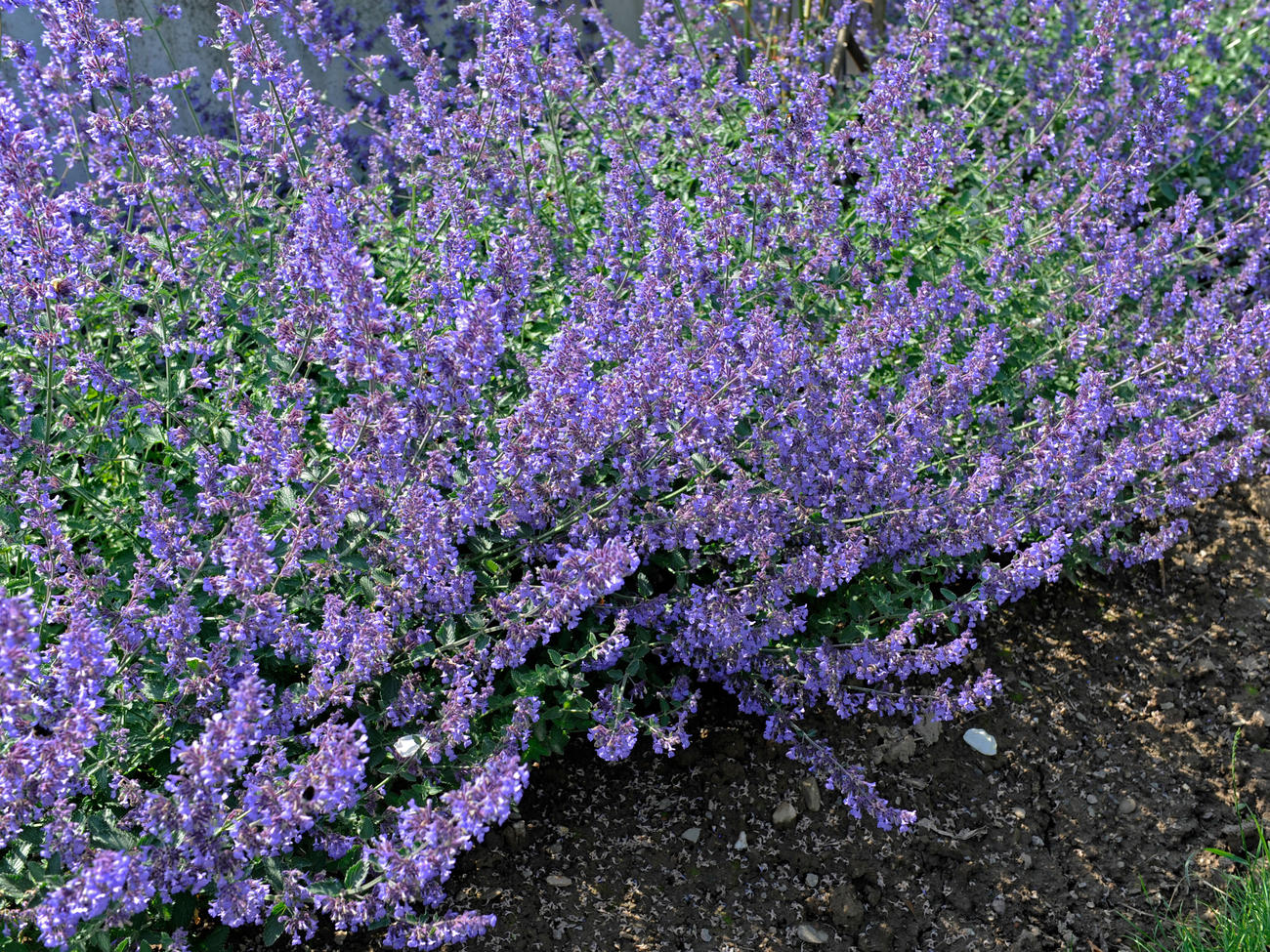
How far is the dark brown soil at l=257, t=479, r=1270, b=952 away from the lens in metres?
3.10

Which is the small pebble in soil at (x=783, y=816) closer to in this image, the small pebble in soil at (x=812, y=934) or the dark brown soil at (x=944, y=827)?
the dark brown soil at (x=944, y=827)

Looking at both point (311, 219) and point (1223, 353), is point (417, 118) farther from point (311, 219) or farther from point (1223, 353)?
point (1223, 353)

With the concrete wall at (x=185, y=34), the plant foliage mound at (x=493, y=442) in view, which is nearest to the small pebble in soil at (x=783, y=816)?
the plant foliage mound at (x=493, y=442)

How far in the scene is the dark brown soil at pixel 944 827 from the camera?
10.2 feet

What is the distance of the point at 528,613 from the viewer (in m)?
2.76

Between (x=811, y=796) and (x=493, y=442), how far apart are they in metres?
1.33

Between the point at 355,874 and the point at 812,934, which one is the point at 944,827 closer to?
the point at 812,934

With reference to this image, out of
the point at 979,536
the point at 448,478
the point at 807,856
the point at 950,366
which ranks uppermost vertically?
the point at 448,478

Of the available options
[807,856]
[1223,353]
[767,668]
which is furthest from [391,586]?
[1223,353]

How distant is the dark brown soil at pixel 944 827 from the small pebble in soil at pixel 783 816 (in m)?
0.02

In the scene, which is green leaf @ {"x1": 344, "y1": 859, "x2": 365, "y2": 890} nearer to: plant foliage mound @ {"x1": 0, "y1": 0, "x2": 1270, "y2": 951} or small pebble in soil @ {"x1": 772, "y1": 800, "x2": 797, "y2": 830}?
plant foliage mound @ {"x1": 0, "y1": 0, "x2": 1270, "y2": 951}

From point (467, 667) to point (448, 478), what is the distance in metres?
0.44

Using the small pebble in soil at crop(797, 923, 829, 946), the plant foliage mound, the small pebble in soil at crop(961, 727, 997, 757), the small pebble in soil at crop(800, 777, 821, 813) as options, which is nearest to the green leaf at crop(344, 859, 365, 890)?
the plant foliage mound

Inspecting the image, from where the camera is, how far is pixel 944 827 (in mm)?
3416
